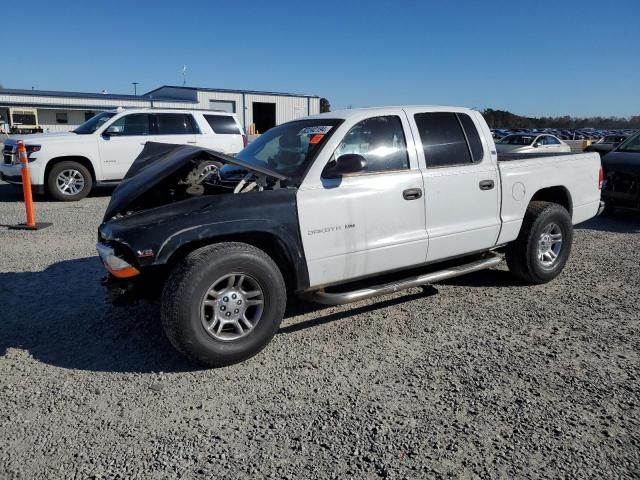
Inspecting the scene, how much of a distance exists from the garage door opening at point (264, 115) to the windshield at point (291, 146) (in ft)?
145

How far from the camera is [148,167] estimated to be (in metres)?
4.38

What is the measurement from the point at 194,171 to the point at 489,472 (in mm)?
3073

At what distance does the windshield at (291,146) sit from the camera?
4.14m

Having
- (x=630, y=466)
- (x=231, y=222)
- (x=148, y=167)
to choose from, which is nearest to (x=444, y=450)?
(x=630, y=466)

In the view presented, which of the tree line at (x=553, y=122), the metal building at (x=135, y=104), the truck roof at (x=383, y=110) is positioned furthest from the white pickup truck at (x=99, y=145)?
the tree line at (x=553, y=122)

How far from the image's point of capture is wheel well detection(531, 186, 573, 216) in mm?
5559

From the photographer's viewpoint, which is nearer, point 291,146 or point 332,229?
point 332,229

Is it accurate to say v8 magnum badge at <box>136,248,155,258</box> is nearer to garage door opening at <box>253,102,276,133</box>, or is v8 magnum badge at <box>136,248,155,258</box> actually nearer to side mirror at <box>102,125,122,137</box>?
side mirror at <box>102,125,122,137</box>

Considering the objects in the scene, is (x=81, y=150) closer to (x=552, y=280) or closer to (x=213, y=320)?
(x=213, y=320)

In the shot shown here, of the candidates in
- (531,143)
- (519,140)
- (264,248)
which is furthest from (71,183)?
(519,140)

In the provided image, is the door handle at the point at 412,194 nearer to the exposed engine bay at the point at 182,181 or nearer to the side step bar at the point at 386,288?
the side step bar at the point at 386,288

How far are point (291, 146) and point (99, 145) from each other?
26.0 feet

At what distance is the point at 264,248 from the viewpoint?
3.91m

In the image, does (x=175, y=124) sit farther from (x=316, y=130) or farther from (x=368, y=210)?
(x=368, y=210)
